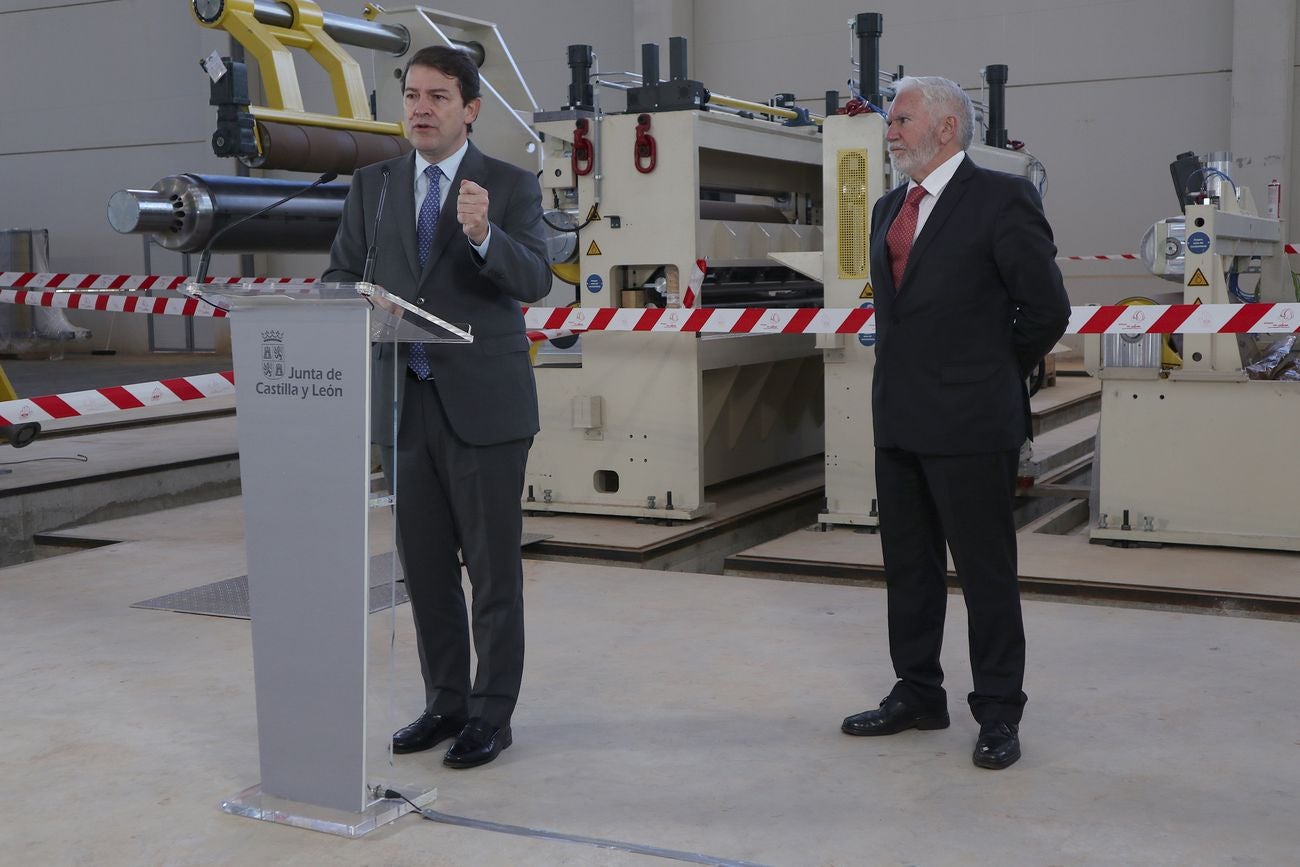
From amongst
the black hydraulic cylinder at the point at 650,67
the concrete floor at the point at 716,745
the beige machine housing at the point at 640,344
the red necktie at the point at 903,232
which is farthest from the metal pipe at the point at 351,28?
the red necktie at the point at 903,232

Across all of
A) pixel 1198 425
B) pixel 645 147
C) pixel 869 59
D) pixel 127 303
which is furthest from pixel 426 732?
pixel 127 303

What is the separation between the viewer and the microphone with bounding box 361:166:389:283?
2.77 meters

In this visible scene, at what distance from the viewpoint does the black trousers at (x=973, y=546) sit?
2873 millimetres

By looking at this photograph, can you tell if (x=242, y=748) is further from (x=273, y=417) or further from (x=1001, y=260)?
(x=1001, y=260)

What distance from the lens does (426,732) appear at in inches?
116

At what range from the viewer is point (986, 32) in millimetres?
11656

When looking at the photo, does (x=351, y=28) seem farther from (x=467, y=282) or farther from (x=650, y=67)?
(x=467, y=282)

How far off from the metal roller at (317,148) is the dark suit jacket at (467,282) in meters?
2.33

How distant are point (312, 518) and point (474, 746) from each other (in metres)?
0.69

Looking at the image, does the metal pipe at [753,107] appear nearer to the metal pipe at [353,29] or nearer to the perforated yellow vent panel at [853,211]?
the perforated yellow vent panel at [853,211]

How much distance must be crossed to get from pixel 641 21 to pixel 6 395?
7554 mm

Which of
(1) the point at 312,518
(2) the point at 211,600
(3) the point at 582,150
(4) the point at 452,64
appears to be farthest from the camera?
(3) the point at 582,150

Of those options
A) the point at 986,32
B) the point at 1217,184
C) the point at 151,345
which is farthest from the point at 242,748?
the point at 151,345

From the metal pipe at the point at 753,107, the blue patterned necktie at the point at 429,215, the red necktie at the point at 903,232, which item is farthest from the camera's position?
the metal pipe at the point at 753,107
